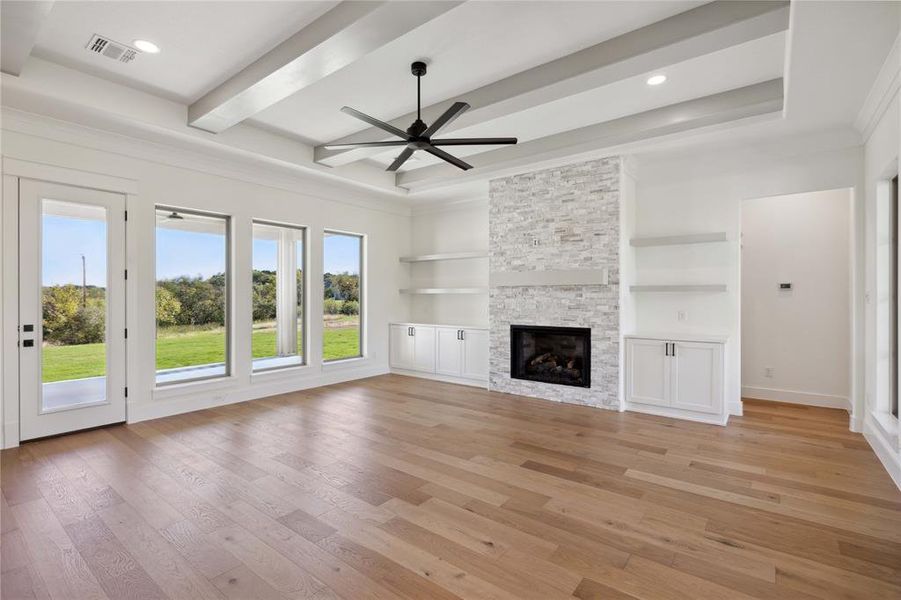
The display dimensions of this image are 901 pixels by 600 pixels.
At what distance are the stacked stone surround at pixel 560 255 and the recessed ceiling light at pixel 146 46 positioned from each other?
401cm

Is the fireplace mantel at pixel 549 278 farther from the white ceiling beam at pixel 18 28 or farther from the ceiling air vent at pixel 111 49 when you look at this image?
the white ceiling beam at pixel 18 28

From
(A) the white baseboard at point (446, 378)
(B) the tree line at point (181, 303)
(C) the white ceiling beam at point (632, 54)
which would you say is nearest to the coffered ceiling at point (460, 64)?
(C) the white ceiling beam at point (632, 54)

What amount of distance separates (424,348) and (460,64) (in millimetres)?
4425

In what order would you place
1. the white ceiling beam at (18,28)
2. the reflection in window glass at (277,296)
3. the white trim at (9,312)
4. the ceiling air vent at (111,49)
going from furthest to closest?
the reflection in window glass at (277,296) < the white trim at (9,312) < the ceiling air vent at (111,49) < the white ceiling beam at (18,28)

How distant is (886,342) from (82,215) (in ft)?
24.6

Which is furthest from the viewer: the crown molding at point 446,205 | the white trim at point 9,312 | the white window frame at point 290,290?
the crown molding at point 446,205

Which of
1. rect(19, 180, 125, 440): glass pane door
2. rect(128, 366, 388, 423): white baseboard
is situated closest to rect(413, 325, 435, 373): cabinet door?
rect(128, 366, 388, 423): white baseboard

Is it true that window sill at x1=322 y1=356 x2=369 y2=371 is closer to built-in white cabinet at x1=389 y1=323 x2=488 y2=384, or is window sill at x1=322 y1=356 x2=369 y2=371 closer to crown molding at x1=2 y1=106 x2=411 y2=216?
built-in white cabinet at x1=389 y1=323 x2=488 y2=384

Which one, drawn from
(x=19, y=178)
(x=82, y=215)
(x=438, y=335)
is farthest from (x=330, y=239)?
(x=19, y=178)

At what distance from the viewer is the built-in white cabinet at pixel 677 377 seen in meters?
4.54

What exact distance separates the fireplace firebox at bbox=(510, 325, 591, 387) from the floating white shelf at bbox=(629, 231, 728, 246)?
1.23 m

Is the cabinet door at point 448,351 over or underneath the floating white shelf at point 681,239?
underneath

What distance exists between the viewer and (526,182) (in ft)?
19.2

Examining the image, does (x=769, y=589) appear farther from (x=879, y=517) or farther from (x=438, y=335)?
(x=438, y=335)
